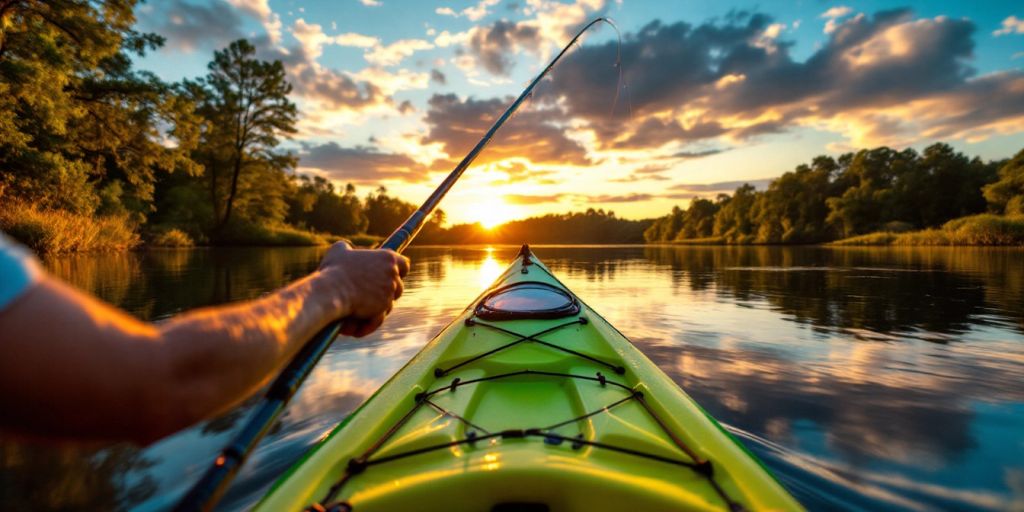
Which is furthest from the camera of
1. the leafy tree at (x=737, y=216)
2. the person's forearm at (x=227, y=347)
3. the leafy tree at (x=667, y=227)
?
the leafy tree at (x=667, y=227)

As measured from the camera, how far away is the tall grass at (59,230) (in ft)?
46.1

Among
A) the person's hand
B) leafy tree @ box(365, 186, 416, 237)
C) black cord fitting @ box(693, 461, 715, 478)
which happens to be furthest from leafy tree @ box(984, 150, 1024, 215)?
leafy tree @ box(365, 186, 416, 237)

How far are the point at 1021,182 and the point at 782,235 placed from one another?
25640 millimetres

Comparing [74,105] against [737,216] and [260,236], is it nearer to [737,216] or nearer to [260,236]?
[260,236]

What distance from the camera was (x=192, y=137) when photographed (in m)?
21.0

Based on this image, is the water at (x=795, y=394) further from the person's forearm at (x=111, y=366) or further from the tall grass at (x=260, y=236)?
the tall grass at (x=260, y=236)

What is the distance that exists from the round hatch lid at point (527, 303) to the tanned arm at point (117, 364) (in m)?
3.97

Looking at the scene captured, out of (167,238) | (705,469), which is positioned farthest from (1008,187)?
(167,238)

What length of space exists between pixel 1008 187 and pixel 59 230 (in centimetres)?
6306

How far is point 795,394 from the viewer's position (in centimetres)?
477

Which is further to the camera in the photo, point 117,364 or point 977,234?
point 977,234

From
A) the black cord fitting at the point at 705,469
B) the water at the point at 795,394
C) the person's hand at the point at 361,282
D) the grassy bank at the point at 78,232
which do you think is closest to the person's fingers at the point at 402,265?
the person's hand at the point at 361,282

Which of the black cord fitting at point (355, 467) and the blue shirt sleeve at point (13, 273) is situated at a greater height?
the blue shirt sleeve at point (13, 273)

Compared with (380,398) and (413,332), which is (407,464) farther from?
(413,332)
